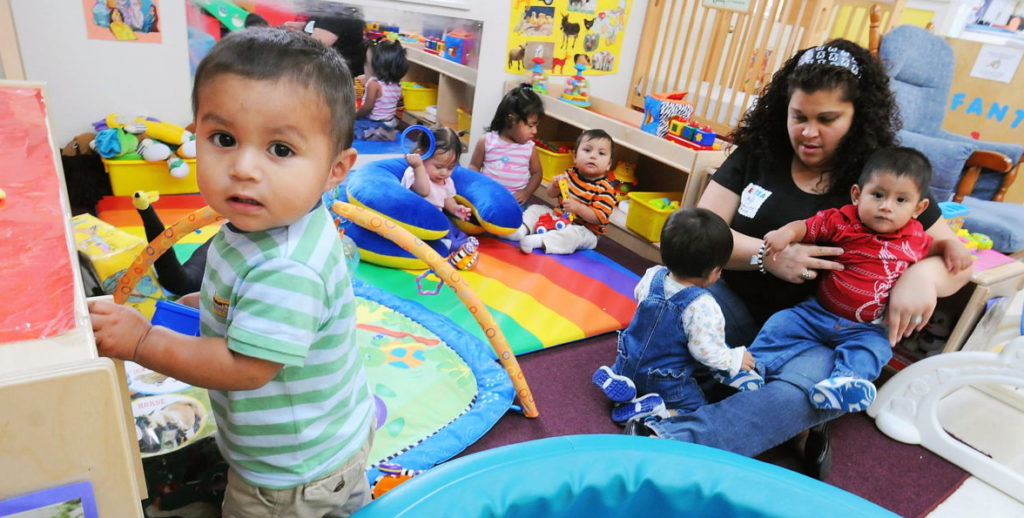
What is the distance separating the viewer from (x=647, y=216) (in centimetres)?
277

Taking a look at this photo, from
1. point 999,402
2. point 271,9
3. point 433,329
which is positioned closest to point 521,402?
point 433,329

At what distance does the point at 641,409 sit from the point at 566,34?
2.29m

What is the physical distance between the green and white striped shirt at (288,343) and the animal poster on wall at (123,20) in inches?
79.2

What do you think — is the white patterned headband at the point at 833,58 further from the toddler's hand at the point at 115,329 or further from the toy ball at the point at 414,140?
the toddler's hand at the point at 115,329

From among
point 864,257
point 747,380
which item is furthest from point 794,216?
point 747,380

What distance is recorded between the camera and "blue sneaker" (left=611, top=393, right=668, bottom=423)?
1.58m

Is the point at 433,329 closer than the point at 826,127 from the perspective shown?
No

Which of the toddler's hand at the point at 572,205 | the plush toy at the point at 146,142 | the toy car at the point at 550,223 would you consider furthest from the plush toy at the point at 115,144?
the toddler's hand at the point at 572,205

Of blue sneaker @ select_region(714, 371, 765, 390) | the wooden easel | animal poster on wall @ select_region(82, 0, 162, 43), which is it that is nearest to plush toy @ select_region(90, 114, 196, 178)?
animal poster on wall @ select_region(82, 0, 162, 43)

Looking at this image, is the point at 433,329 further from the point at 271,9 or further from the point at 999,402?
Answer: the point at 999,402

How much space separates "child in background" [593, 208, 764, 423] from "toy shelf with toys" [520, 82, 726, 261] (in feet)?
3.38

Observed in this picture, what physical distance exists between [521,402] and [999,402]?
1629 mm

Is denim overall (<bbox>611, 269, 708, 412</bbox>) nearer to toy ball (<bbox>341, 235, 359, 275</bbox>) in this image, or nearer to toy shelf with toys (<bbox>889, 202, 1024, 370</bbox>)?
toy shelf with toys (<bbox>889, 202, 1024, 370</bbox>)

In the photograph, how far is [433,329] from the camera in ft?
6.11
